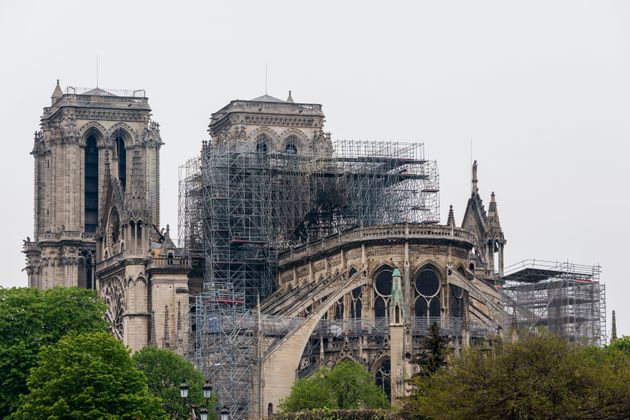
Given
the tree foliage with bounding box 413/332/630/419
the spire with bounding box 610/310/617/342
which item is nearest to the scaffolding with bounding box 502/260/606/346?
the spire with bounding box 610/310/617/342

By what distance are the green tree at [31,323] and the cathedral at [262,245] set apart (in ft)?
39.5

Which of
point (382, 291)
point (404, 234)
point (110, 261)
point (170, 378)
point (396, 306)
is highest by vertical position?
point (110, 261)

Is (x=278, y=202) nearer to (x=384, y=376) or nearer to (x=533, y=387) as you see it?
(x=384, y=376)

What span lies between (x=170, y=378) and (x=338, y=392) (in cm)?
869

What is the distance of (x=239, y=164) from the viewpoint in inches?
5640

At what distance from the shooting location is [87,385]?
10144 cm

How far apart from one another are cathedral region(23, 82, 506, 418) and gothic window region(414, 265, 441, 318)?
0.26ft

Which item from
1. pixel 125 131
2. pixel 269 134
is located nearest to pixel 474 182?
pixel 269 134

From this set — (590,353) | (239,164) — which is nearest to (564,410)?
(590,353)

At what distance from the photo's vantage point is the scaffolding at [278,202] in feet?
466

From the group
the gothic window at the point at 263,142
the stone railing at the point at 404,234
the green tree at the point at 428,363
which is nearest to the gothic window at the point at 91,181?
the gothic window at the point at 263,142

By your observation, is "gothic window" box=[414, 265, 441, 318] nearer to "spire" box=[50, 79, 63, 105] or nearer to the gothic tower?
the gothic tower

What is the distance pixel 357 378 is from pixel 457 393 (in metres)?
29.7

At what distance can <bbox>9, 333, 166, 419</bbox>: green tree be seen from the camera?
329 ft
